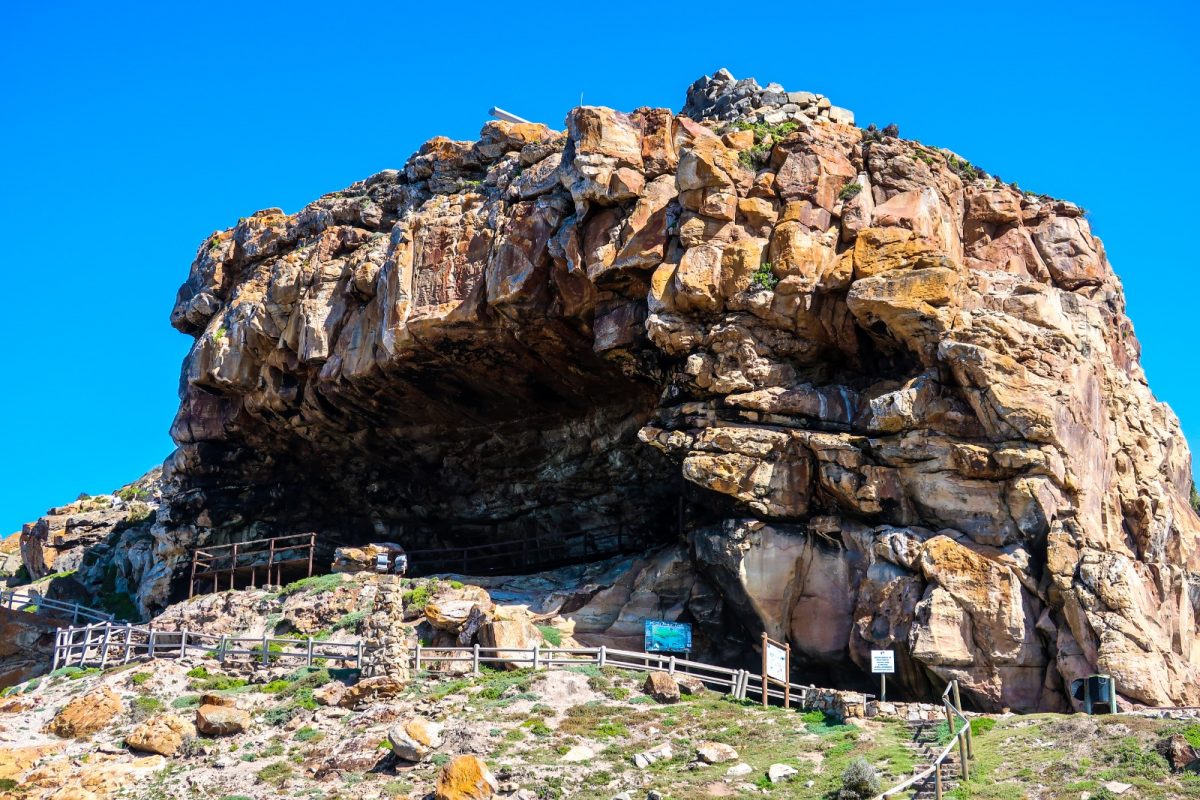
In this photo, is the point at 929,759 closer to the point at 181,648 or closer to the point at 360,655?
the point at 360,655

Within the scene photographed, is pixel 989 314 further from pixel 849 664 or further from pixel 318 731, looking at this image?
pixel 318 731

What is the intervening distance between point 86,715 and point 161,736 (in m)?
3.33

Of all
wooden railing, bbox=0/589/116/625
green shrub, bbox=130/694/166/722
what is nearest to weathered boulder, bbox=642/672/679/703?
green shrub, bbox=130/694/166/722

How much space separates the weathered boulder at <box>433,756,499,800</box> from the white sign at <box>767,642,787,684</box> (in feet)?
33.0

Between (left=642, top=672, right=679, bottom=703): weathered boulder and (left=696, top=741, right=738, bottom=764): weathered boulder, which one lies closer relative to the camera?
(left=696, top=741, right=738, bottom=764): weathered boulder

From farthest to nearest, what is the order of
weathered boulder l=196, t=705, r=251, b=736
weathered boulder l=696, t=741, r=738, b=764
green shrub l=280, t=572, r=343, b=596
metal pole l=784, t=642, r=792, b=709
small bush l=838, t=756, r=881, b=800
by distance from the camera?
1. green shrub l=280, t=572, r=343, b=596
2. metal pole l=784, t=642, r=792, b=709
3. weathered boulder l=196, t=705, r=251, b=736
4. weathered boulder l=696, t=741, r=738, b=764
5. small bush l=838, t=756, r=881, b=800

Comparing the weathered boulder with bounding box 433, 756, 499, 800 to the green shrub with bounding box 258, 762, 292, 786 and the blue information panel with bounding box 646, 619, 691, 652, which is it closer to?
the green shrub with bounding box 258, 762, 292, 786

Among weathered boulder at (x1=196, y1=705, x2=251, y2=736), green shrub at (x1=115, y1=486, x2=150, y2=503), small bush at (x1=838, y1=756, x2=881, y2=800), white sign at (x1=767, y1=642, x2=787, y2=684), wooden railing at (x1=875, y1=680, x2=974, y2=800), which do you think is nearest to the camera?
wooden railing at (x1=875, y1=680, x2=974, y2=800)

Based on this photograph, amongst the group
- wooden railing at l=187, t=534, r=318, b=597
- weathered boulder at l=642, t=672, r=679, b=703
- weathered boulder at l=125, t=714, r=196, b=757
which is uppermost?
wooden railing at l=187, t=534, r=318, b=597

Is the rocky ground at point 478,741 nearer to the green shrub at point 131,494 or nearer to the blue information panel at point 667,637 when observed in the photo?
the blue information panel at point 667,637

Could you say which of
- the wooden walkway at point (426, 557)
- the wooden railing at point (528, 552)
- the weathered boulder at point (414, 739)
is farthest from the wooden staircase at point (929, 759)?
the wooden railing at point (528, 552)

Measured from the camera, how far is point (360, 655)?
38250mm

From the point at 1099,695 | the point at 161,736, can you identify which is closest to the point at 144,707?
the point at 161,736

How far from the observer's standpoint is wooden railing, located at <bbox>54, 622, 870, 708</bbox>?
3753cm
